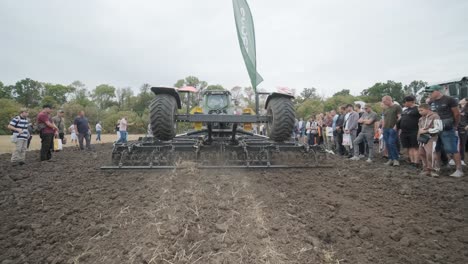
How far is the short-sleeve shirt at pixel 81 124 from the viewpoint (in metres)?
10.2

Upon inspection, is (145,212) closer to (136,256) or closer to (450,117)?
(136,256)

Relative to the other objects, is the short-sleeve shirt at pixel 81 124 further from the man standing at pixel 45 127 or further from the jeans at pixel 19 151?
the jeans at pixel 19 151

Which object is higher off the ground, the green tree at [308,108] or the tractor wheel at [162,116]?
the green tree at [308,108]

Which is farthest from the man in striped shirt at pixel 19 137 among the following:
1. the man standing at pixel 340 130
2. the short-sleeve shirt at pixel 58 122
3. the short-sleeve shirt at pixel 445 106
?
the short-sleeve shirt at pixel 445 106

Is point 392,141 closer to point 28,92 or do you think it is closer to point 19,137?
point 19,137

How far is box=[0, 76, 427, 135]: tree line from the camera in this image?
154 feet

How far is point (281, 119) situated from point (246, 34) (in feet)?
8.07

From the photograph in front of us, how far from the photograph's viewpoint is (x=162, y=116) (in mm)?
4863

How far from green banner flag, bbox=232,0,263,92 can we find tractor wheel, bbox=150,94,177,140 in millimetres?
2021

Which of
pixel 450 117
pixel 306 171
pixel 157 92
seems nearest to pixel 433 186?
pixel 450 117

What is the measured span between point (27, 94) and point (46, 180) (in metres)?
83.2

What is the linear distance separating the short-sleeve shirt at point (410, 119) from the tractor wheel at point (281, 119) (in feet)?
9.18

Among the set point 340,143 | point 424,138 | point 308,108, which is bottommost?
point 340,143

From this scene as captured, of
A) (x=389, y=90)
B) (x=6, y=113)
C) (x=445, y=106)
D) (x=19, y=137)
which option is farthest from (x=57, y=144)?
(x=389, y=90)
